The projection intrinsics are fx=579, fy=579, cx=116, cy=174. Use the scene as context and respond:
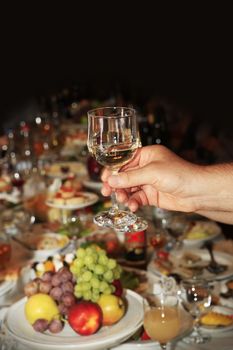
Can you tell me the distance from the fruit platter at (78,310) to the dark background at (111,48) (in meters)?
6.73

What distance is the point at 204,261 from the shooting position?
92.7 inches

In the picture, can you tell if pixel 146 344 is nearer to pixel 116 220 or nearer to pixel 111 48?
pixel 116 220

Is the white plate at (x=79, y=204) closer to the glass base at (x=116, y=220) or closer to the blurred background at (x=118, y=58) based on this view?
the glass base at (x=116, y=220)

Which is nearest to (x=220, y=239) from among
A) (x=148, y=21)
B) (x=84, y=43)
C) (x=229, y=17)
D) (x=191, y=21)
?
(x=229, y=17)

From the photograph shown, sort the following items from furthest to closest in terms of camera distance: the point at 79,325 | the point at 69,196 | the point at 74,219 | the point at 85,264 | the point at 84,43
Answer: the point at 84,43
the point at 69,196
the point at 74,219
the point at 85,264
the point at 79,325

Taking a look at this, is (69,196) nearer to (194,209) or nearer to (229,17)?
(194,209)

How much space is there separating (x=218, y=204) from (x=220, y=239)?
0.90 meters

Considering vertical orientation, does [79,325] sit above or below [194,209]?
below

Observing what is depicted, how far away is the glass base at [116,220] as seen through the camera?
4.97 ft

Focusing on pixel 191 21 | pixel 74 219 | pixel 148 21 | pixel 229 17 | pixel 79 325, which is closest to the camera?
pixel 79 325

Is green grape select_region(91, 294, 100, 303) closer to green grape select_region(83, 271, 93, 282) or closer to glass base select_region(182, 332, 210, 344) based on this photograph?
green grape select_region(83, 271, 93, 282)

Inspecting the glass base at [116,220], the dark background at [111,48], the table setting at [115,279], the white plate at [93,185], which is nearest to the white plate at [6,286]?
the table setting at [115,279]

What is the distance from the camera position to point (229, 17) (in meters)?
8.55

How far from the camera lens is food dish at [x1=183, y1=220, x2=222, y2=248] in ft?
8.30
